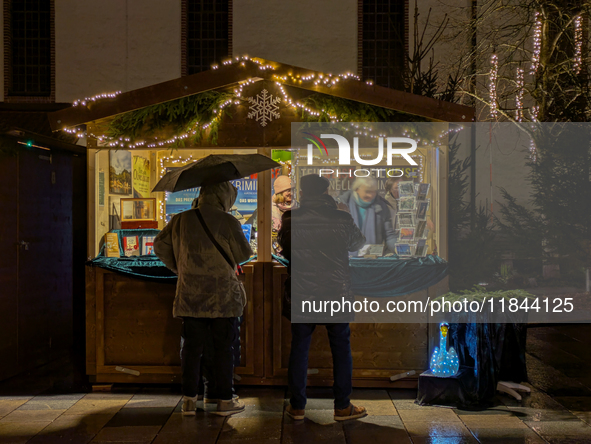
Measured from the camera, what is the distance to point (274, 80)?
5.16 metres

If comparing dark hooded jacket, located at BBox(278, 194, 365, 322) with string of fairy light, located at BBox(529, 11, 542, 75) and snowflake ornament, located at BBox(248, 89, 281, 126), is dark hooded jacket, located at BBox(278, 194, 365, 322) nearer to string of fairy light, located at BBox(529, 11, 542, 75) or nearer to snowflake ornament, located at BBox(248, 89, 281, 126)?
snowflake ornament, located at BBox(248, 89, 281, 126)

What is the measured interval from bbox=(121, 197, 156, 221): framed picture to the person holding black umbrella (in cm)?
124

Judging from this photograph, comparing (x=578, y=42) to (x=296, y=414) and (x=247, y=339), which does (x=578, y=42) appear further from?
(x=296, y=414)

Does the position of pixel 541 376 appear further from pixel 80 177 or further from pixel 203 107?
pixel 80 177

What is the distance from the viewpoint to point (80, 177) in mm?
7664

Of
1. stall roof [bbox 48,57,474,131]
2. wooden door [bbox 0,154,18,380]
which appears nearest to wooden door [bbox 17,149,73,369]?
wooden door [bbox 0,154,18,380]

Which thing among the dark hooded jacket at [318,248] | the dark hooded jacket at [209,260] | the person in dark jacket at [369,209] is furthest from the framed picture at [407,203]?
the dark hooded jacket at [209,260]

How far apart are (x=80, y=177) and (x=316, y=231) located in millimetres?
4748

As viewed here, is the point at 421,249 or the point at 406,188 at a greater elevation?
the point at 406,188

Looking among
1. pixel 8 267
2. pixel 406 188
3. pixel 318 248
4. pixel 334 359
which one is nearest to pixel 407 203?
pixel 406 188

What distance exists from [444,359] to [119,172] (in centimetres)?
381

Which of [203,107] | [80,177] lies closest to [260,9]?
[80,177]

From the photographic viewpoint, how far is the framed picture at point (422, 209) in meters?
5.43

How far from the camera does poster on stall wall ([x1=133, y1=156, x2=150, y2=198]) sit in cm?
559
